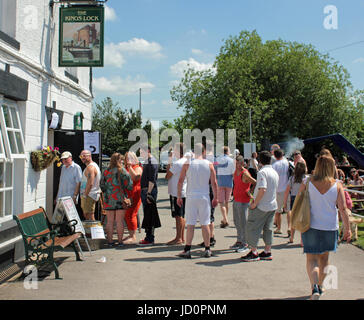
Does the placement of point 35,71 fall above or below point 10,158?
above

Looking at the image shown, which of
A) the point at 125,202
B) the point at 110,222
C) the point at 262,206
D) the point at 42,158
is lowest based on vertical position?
the point at 110,222

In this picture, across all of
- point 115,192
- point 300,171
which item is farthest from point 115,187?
point 300,171

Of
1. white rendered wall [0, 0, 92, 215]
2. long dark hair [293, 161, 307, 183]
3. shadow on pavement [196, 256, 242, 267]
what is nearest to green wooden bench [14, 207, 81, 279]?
white rendered wall [0, 0, 92, 215]

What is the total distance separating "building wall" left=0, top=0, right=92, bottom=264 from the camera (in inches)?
268

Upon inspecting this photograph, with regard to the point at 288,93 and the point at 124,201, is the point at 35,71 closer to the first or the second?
the point at 124,201

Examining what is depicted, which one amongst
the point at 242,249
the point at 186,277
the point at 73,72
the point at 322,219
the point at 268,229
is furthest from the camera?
the point at 73,72

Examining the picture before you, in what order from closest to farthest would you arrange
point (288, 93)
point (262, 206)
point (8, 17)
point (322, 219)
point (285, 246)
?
point (322, 219)
point (262, 206)
point (8, 17)
point (285, 246)
point (288, 93)

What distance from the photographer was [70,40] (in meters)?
8.47

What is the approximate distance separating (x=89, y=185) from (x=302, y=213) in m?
4.51

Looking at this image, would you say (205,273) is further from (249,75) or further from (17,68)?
(249,75)

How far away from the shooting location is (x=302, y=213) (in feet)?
15.4

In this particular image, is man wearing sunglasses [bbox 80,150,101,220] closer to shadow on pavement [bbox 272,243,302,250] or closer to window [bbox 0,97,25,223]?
window [bbox 0,97,25,223]

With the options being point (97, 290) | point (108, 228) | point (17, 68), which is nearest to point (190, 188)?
point (108, 228)

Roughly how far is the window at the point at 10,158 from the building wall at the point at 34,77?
75 millimetres
